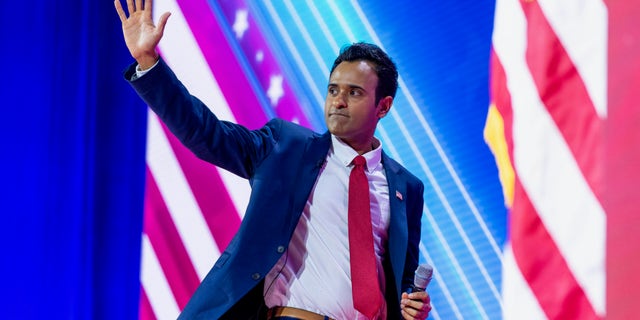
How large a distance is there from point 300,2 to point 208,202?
823 millimetres

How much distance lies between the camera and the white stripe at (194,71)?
138 inches

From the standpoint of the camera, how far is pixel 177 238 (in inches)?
142

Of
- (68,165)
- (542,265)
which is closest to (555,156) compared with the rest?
(542,265)

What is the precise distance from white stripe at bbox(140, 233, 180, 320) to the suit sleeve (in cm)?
115

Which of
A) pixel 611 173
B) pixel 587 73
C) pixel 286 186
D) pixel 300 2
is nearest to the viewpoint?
pixel 611 173

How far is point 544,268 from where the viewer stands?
9.73 feet

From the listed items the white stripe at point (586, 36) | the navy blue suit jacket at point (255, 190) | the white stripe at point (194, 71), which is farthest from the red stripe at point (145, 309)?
the white stripe at point (586, 36)

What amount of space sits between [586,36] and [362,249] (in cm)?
107

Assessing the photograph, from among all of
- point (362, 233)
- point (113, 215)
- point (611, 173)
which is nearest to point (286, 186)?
point (362, 233)

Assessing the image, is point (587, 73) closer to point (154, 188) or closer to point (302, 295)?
point (302, 295)

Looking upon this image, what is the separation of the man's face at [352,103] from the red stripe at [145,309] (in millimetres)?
1276

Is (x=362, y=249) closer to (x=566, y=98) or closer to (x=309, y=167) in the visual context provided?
(x=309, y=167)

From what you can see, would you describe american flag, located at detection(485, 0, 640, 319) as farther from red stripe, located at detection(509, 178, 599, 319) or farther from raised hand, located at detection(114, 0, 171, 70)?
raised hand, located at detection(114, 0, 171, 70)

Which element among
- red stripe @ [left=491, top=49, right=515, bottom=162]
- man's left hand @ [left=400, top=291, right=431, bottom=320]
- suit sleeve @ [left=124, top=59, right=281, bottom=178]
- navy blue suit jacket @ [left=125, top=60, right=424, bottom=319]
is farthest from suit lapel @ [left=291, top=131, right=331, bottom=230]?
red stripe @ [left=491, top=49, right=515, bottom=162]
